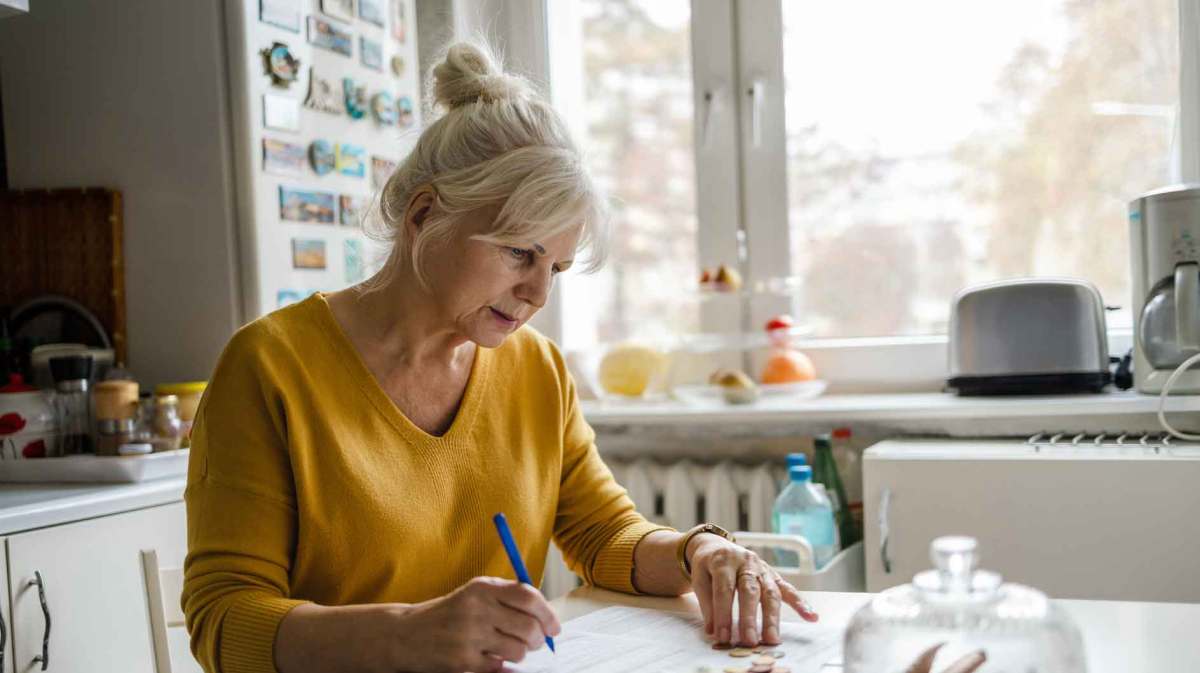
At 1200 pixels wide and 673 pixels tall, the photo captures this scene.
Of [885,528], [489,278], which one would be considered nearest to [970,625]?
[489,278]

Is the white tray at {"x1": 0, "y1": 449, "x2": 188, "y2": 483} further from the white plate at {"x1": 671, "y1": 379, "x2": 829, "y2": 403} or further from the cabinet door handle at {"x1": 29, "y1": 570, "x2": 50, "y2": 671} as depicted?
the white plate at {"x1": 671, "y1": 379, "x2": 829, "y2": 403}

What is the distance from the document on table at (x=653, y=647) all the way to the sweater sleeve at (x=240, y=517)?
10.6 inches

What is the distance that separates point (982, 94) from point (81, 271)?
177 centimetres

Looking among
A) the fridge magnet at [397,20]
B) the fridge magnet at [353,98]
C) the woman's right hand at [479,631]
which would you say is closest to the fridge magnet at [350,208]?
the fridge magnet at [353,98]

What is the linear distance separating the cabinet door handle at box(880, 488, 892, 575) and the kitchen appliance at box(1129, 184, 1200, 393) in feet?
1.54


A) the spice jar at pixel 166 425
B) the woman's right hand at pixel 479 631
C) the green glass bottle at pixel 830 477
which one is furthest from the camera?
the green glass bottle at pixel 830 477

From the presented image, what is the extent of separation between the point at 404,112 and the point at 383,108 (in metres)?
0.08

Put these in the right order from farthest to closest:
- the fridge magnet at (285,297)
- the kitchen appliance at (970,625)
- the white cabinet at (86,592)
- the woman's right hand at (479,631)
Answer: the fridge magnet at (285,297) → the white cabinet at (86,592) → the woman's right hand at (479,631) → the kitchen appliance at (970,625)

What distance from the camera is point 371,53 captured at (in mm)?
2242

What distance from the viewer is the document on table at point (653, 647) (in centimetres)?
95

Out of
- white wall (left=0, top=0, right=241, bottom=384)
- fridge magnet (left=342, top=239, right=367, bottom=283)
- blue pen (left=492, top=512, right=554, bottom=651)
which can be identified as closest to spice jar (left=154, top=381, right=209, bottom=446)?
white wall (left=0, top=0, right=241, bottom=384)

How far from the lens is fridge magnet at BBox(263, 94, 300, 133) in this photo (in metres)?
2.00

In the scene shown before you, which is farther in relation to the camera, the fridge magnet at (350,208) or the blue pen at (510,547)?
the fridge magnet at (350,208)

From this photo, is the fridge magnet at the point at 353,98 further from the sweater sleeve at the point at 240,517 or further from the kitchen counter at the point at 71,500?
the sweater sleeve at the point at 240,517
